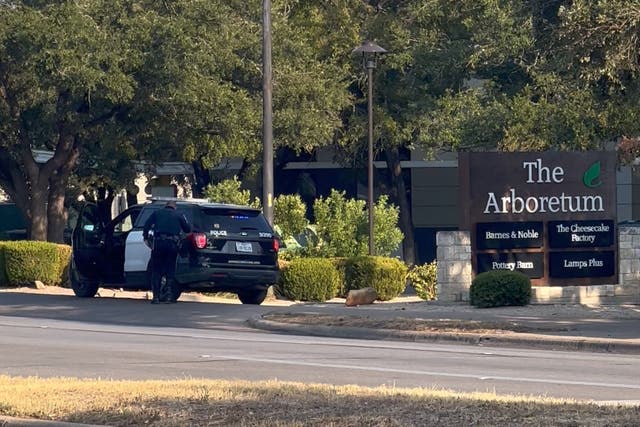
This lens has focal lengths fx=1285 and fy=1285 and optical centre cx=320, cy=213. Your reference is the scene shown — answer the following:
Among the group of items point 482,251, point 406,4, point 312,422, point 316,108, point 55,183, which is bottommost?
point 312,422

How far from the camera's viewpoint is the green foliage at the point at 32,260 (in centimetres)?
2648

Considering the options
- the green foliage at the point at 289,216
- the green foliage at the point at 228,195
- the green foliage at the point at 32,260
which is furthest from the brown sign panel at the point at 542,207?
the green foliage at the point at 32,260

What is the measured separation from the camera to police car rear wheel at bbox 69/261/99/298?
2453cm

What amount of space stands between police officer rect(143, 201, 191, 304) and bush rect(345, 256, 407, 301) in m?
4.83

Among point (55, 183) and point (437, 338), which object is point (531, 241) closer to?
point (437, 338)

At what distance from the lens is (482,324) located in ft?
61.1

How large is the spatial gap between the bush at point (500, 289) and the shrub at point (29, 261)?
30.4ft

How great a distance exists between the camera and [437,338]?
17859 millimetres

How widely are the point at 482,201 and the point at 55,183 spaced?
46.7 feet

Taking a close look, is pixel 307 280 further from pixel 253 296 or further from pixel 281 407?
pixel 281 407

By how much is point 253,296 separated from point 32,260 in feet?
17.5

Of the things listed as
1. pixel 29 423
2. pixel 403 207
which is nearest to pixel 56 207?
pixel 403 207

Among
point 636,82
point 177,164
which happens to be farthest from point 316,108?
point 636,82

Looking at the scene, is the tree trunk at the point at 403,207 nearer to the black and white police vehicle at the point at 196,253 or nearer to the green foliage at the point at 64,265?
the green foliage at the point at 64,265
